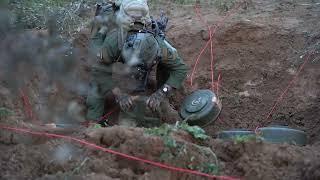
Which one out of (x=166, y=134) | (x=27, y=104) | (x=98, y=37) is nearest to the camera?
(x=166, y=134)

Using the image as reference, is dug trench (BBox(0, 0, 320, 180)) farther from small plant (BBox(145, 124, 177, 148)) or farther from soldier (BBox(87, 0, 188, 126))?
soldier (BBox(87, 0, 188, 126))

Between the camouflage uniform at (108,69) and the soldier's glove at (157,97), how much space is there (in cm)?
9

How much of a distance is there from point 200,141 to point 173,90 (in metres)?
1.98

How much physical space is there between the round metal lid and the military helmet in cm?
66

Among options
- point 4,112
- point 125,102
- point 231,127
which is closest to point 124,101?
point 125,102

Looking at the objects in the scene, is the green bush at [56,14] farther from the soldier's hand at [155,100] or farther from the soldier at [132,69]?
the soldier's hand at [155,100]

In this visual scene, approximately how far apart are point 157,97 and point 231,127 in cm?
90

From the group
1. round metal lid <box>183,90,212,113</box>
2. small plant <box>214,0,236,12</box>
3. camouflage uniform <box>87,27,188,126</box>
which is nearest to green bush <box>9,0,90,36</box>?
camouflage uniform <box>87,27,188,126</box>

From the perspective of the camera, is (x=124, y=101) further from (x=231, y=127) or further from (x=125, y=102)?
(x=231, y=127)

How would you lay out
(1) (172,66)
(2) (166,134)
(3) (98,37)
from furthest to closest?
(3) (98,37) < (1) (172,66) < (2) (166,134)

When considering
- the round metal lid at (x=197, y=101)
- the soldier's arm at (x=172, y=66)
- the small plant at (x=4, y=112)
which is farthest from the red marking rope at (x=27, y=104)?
the round metal lid at (x=197, y=101)

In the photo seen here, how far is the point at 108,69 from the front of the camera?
575 centimetres

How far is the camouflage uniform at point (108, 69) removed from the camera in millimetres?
5633

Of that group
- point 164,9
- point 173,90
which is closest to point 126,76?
point 173,90
